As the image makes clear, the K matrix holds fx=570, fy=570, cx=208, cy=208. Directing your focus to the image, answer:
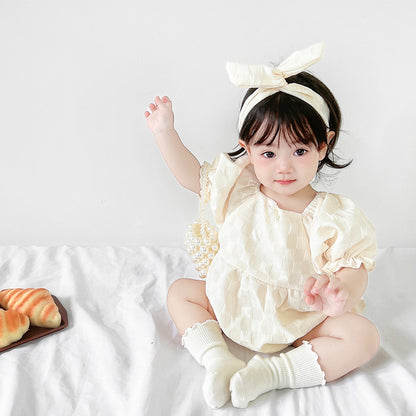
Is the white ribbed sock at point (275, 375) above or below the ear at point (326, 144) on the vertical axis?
below

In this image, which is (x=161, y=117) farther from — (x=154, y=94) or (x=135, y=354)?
(x=135, y=354)

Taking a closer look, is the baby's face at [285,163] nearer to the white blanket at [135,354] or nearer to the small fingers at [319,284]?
the small fingers at [319,284]

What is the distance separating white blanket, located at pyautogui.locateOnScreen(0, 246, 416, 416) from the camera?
953 millimetres

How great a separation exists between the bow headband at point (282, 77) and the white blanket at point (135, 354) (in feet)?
1.56

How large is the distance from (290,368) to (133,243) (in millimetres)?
700

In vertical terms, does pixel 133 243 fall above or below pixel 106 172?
below

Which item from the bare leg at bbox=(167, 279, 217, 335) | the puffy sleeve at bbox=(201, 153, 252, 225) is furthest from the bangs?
the bare leg at bbox=(167, 279, 217, 335)

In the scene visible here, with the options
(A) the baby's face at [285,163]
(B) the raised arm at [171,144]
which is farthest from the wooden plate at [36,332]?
(A) the baby's face at [285,163]

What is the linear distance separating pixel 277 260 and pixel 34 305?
19.9 inches

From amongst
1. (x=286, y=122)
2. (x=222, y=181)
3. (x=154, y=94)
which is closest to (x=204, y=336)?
(x=222, y=181)

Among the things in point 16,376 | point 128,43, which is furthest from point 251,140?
point 16,376

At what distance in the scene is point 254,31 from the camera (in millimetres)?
1348

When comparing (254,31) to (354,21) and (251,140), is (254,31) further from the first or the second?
(251,140)

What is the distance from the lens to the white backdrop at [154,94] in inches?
53.1
